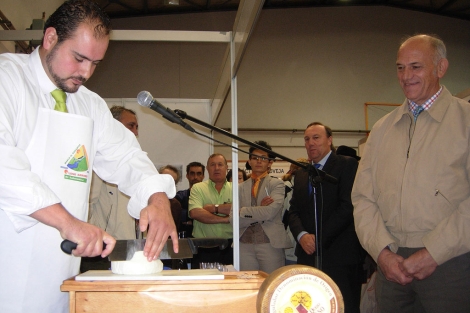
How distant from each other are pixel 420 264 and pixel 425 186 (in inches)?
12.5

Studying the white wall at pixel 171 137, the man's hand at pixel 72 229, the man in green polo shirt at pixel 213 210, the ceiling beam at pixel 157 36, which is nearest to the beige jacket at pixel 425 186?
the man's hand at pixel 72 229

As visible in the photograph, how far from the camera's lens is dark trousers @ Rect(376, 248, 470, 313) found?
1.77 meters

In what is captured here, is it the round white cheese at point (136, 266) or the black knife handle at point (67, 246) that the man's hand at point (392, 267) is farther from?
the black knife handle at point (67, 246)

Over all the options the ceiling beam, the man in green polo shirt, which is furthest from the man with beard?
the man in green polo shirt

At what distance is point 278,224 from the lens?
3.78m

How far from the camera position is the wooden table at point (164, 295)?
1.08 meters

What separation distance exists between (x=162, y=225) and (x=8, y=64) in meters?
0.65

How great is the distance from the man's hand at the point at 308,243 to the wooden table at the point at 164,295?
82.1 inches

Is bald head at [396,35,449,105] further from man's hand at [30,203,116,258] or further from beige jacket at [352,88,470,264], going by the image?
man's hand at [30,203,116,258]

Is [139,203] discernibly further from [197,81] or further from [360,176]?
[197,81]

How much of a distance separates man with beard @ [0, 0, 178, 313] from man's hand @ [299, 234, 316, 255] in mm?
1866

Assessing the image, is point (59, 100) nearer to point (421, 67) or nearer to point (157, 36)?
point (421, 67)

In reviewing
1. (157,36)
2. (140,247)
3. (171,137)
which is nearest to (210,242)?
(140,247)

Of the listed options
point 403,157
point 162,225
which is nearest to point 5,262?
point 162,225
